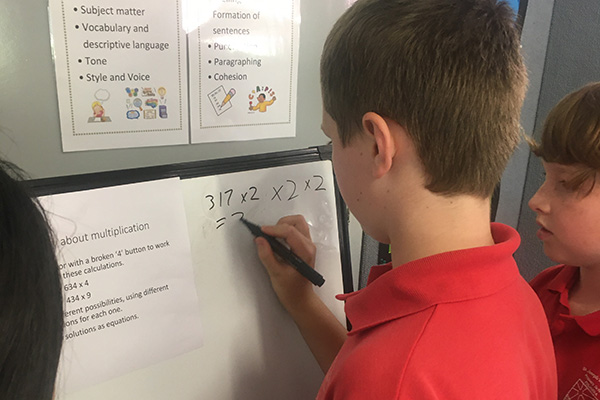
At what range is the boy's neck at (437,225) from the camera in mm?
484

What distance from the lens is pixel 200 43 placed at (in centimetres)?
61

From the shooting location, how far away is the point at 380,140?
0.47 metres

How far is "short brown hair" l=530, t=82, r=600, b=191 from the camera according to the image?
0.64 meters

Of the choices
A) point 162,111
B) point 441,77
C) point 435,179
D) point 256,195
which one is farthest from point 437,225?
point 162,111

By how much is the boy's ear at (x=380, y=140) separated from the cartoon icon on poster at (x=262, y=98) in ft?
0.81

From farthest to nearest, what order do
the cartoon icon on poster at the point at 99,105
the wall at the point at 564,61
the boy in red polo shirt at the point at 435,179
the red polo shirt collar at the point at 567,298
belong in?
1. the wall at the point at 564,61
2. the red polo shirt collar at the point at 567,298
3. the cartoon icon on poster at the point at 99,105
4. the boy in red polo shirt at the point at 435,179

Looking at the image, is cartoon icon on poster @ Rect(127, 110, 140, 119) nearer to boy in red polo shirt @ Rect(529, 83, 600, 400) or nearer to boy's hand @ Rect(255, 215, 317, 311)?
boy's hand @ Rect(255, 215, 317, 311)

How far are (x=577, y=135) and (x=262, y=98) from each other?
44 cm

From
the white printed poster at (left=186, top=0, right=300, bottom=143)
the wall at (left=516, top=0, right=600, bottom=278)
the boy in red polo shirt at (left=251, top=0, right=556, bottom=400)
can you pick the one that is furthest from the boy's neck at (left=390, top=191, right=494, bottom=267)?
the wall at (left=516, top=0, right=600, bottom=278)

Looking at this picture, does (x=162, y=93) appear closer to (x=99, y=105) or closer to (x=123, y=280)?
(x=99, y=105)

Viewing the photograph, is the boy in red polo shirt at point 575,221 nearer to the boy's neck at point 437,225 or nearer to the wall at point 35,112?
the boy's neck at point 437,225

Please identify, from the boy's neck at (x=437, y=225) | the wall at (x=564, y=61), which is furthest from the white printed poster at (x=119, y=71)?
the wall at (x=564, y=61)

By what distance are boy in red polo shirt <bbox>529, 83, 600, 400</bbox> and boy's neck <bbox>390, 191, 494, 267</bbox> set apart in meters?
0.26

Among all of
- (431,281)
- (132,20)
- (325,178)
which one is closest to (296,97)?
(325,178)
